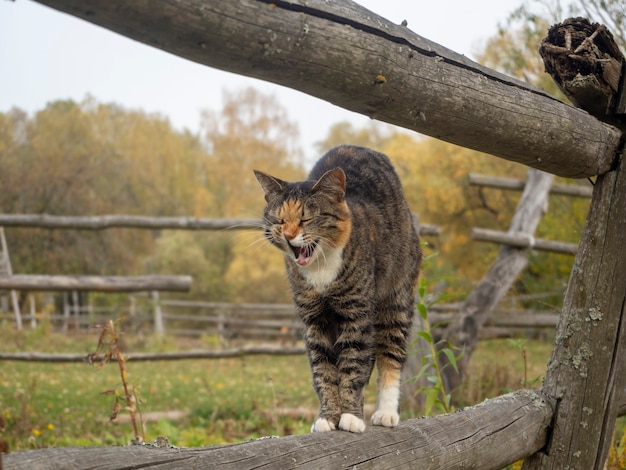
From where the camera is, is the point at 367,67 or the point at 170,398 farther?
the point at 170,398

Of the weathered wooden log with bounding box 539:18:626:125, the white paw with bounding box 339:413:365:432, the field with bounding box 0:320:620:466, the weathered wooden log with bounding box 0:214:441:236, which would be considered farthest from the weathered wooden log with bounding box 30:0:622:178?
the weathered wooden log with bounding box 0:214:441:236

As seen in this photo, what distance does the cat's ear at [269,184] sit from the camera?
2.06m

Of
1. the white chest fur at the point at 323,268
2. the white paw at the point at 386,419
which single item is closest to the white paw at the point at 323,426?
the white paw at the point at 386,419

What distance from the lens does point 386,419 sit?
186 cm

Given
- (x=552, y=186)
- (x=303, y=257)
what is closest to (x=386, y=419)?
(x=303, y=257)

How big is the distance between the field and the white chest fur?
88 centimetres

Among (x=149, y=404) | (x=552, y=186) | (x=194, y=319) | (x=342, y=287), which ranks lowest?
(x=194, y=319)

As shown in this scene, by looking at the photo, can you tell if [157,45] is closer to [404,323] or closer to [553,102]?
[553,102]

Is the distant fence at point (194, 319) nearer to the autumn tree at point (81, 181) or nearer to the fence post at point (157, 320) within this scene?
the fence post at point (157, 320)

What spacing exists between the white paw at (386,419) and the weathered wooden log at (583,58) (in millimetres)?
1153

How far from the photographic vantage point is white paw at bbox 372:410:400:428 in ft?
6.02

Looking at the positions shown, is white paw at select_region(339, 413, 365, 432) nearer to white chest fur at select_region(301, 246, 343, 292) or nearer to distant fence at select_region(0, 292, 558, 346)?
white chest fur at select_region(301, 246, 343, 292)

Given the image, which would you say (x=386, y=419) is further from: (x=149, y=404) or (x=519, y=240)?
(x=149, y=404)

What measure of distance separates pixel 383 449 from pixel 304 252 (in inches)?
25.9
